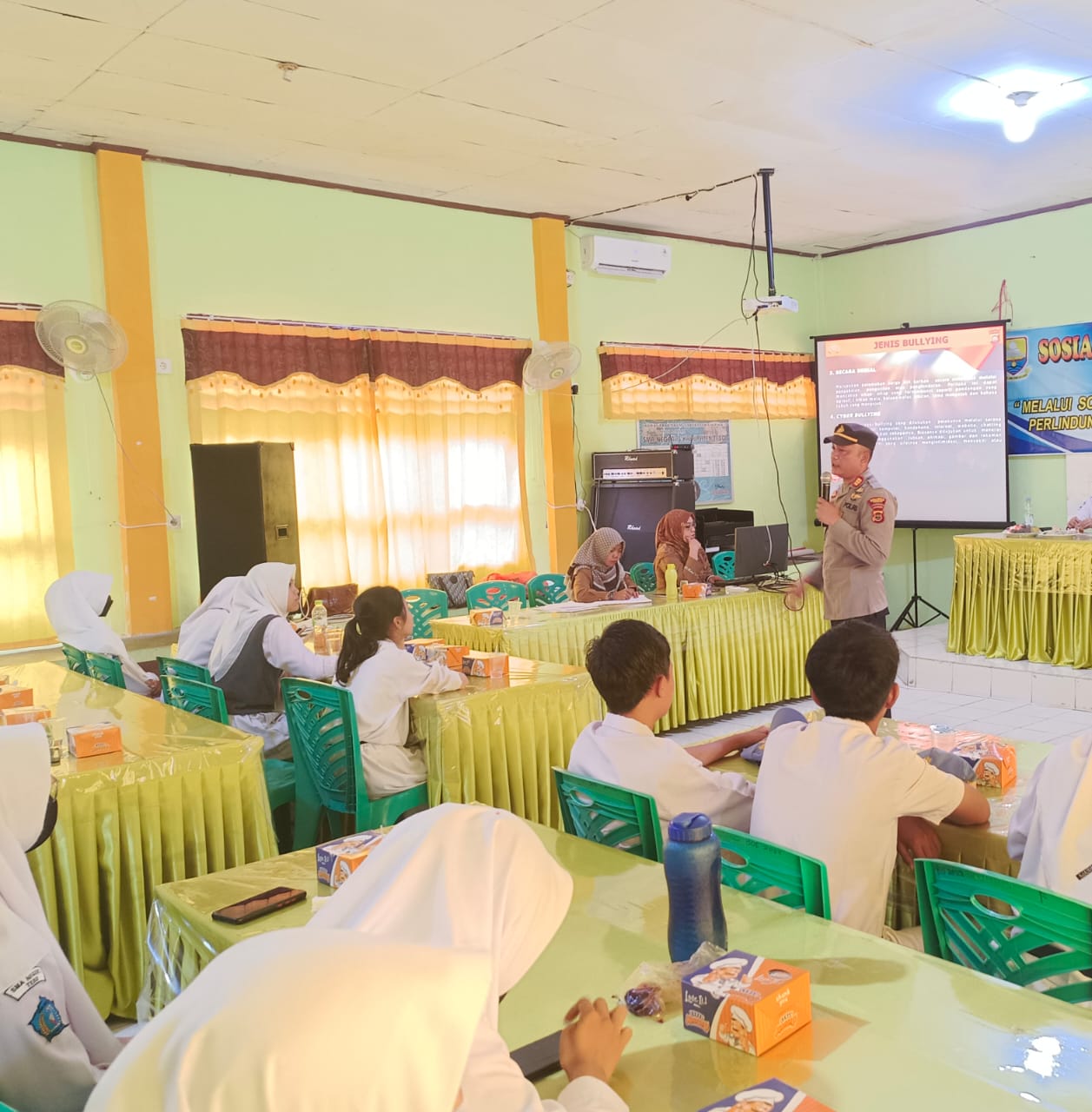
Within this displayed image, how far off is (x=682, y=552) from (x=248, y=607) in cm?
303

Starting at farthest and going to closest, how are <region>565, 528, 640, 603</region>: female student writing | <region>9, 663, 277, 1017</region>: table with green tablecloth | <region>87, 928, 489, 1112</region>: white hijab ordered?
1. <region>565, 528, 640, 603</region>: female student writing
2. <region>9, 663, 277, 1017</region>: table with green tablecloth
3. <region>87, 928, 489, 1112</region>: white hijab

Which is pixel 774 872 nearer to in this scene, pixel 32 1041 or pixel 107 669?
pixel 32 1041

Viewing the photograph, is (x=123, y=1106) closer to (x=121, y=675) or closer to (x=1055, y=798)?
(x=1055, y=798)

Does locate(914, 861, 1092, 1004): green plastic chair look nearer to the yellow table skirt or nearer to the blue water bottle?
the blue water bottle

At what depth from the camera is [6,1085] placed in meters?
1.69

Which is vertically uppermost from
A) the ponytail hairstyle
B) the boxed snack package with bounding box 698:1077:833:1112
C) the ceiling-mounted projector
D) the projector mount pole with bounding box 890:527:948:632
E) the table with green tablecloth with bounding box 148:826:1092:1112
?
the ceiling-mounted projector

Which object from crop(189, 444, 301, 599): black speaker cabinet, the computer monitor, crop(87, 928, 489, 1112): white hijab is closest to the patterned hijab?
the computer monitor

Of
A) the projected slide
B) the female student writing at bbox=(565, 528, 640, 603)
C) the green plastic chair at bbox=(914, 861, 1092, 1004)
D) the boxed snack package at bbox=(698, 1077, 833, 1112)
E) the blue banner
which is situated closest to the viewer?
the boxed snack package at bbox=(698, 1077, 833, 1112)

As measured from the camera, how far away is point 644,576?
723 cm

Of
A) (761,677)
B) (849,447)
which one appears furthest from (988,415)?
(849,447)

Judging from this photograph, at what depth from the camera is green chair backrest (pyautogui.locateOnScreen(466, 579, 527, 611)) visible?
6371 mm

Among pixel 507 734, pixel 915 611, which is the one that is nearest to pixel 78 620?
pixel 507 734

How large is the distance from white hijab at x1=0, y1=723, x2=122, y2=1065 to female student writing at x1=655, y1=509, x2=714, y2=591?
186 inches

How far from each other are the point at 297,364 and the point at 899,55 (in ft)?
12.4
